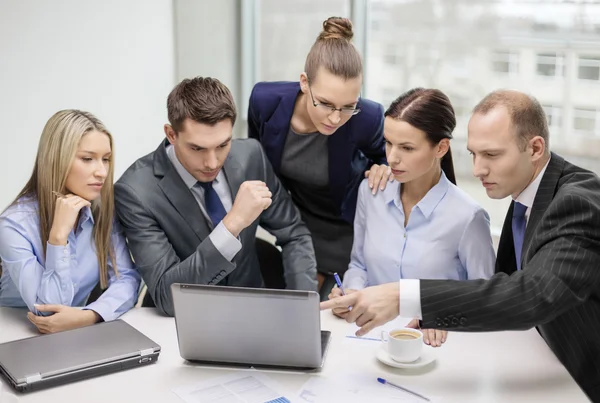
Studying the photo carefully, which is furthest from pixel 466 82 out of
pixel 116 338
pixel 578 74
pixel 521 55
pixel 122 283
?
pixel 116 338

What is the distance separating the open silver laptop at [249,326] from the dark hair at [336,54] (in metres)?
0.99

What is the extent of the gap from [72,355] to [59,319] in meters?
0.24

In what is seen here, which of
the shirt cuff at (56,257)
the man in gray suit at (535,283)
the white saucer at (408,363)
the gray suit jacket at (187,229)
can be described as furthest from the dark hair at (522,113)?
the shirt cuff at (56,257)

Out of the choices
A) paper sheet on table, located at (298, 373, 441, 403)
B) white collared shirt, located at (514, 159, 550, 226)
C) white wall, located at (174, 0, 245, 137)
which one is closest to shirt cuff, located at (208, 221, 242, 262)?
paper sheet on table, located at (298, 373, 441, 403)

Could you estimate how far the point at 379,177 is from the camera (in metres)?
2.50

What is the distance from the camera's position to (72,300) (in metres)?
2.20

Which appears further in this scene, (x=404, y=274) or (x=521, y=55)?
(x=521, y=55)

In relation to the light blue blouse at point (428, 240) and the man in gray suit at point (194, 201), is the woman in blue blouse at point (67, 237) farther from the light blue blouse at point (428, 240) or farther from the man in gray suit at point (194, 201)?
the light blue blouse at point (428, 240)

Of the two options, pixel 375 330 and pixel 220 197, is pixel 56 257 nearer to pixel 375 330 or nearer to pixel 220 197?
pixel 220 197

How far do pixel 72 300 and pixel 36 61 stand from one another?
1.89m

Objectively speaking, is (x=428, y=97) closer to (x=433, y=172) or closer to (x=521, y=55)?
(x=433, y=172)

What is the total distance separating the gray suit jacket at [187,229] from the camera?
2.15 metres

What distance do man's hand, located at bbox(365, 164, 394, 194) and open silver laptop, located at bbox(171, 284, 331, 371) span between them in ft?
2.59

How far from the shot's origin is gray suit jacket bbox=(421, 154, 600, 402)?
5.70 ft
